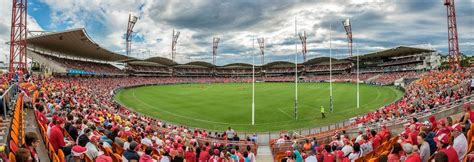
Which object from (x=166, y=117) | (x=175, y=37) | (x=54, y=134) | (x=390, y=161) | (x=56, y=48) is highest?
(x=175, y=37)

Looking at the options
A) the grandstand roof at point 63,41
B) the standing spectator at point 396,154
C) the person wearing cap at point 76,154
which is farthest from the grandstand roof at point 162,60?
the standing spectator at point 396,154

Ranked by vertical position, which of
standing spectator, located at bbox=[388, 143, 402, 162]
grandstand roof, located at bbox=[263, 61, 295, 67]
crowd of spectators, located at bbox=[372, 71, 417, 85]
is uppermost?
grandstand roof, located at bbox=[263, 61, 295, 67]

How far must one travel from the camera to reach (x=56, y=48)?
51.6 metres

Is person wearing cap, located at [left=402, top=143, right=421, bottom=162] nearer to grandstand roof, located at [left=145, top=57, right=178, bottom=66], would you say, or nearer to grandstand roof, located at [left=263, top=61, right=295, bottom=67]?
grandstand roof, located at [left=145, top=57, right=178, bottom=66]

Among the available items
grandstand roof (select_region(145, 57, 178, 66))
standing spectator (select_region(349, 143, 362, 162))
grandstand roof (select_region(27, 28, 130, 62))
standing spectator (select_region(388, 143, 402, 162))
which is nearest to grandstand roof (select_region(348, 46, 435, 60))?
grandstand roof (select_region(145, 57, 178, 66))

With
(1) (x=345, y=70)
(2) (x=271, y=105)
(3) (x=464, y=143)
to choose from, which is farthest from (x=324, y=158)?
(1) (x=345, y=70)

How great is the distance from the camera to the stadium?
7117 millimetres

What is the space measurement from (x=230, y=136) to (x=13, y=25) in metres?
28.6

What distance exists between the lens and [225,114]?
103 feet

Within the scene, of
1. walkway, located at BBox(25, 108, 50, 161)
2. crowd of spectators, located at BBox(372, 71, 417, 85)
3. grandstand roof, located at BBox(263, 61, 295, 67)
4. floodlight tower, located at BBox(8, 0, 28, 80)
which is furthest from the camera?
grandstand roof, located at BBox(263, 61, 295, 67)

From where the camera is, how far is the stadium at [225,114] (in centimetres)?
712

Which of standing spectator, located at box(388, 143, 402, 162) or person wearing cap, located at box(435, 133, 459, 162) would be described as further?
standing spectator, located at box(388, 143, 402, 162)

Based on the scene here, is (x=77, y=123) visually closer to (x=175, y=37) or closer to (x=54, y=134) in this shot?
(x=54, y=134)

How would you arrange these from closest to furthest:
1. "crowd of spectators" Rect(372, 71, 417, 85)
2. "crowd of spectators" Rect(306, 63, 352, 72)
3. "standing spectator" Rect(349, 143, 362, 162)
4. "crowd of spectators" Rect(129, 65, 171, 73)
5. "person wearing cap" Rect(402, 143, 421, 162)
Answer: "person wearing cap" Rect(402, 143, 421, 162)
"standing spectator" Rect(349, 143, 362, 162)
"crowd of spectators" Rect(372, 71, 417, 85)
"crowd of spectators" Rect(306, 63, 352, 72)
"crowd of spectators" Rect(129, 65, 171, 73)
